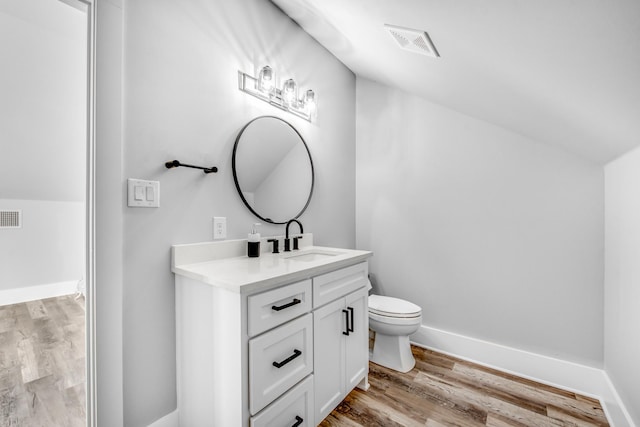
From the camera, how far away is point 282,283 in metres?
1.14

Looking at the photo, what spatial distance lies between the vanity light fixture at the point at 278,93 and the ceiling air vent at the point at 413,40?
2.35 feet

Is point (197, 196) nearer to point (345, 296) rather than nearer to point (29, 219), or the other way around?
point (345, 296)

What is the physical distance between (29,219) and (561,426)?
16.5 feet

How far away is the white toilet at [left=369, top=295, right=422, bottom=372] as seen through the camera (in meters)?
1.85

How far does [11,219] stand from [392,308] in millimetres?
4162

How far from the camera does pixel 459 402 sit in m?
1.58

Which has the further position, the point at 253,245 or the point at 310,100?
the point at 310,100

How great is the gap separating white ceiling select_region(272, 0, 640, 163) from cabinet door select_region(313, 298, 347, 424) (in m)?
1.32

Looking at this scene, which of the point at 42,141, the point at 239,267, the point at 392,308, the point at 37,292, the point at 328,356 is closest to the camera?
the point at 239,267

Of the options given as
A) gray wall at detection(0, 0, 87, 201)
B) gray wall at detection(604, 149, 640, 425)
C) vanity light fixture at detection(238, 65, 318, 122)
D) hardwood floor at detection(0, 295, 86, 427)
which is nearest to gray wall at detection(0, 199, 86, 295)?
gray wall at detection(0, 0, 87, 201)

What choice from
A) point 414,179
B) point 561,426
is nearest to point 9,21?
point 414,179

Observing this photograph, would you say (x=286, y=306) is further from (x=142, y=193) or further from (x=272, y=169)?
(x=272, y=169)

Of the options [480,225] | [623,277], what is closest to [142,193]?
[480,225]

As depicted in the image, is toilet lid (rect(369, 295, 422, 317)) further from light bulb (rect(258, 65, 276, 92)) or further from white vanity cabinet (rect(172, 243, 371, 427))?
light bulb (rect(258, 65, 276, 92))
